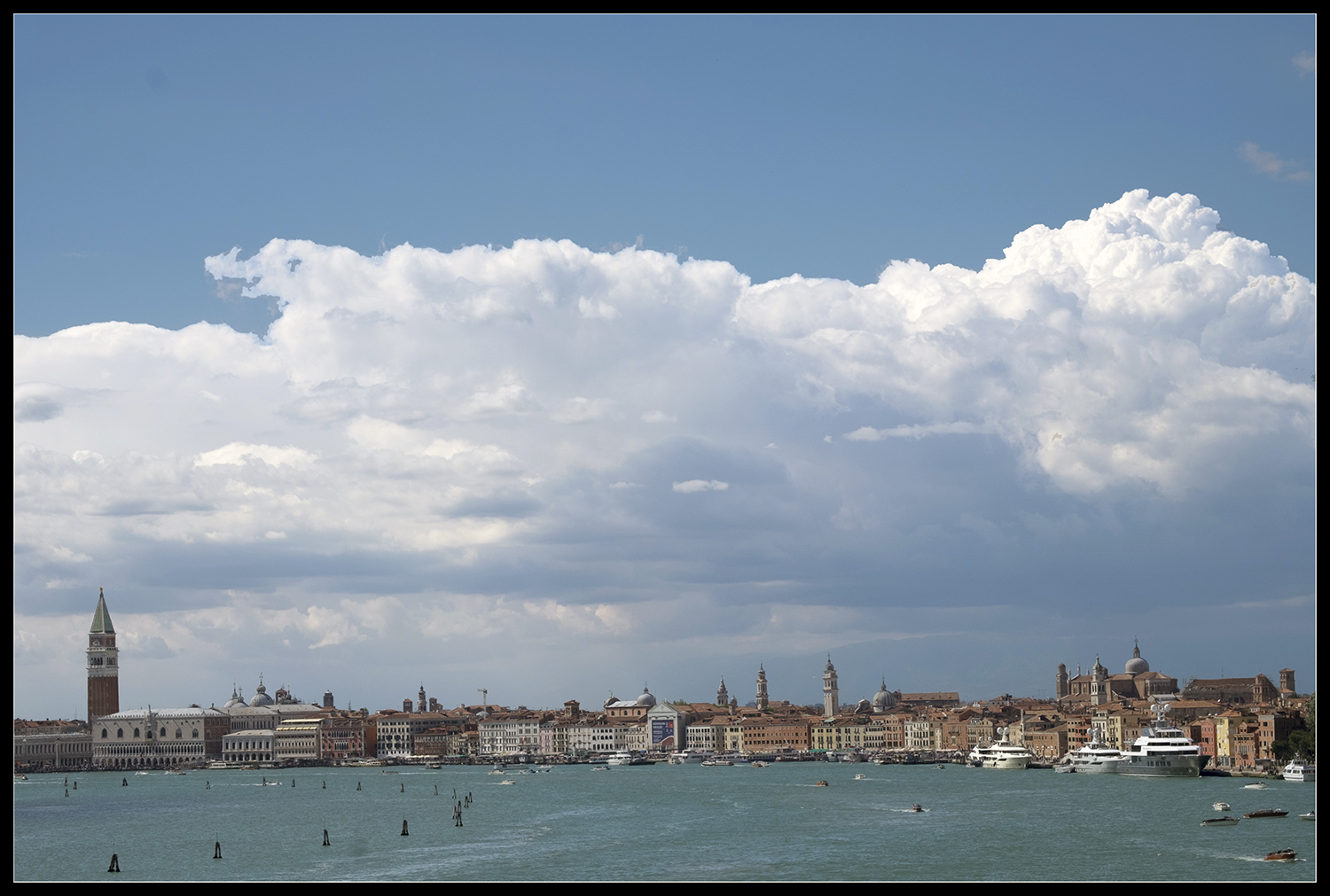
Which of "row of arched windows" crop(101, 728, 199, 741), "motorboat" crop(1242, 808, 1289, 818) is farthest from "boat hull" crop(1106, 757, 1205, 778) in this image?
"row of arched windows" crop(101, 728, 199, 741)

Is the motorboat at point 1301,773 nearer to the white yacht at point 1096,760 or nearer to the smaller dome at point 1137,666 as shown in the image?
the white yacht at point 1096,760

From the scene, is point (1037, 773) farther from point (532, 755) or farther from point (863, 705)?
point (863, 705)

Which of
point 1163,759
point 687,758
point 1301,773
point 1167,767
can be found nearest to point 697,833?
point 1301,773

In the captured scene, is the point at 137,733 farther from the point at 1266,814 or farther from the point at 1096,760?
the point at 1266,814

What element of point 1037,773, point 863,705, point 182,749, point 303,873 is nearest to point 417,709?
point 182,749

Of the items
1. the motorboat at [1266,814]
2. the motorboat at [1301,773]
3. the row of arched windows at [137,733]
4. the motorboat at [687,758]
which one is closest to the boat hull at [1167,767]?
the motorboat at [1301,773]

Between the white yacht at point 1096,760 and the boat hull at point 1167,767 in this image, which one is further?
the white yacht at point 1096,760

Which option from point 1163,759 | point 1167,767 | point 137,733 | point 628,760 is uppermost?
point 1163,759
